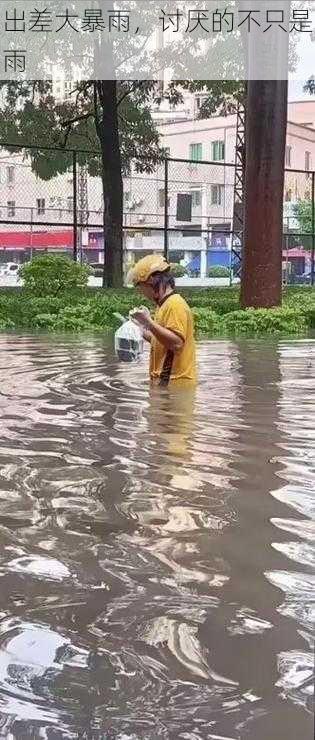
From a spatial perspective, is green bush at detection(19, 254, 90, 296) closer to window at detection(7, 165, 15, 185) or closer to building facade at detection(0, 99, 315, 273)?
building facade at detection(0, 99, 315, 273)

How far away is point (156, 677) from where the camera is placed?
102 inches

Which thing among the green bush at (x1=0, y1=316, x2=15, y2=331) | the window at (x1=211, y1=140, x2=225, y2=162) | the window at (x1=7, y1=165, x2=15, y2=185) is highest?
the window at (x1=211, y1=140, x2=225, y2=162)

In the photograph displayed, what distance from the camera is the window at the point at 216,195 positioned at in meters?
35.0

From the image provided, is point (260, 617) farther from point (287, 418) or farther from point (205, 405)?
point (205, 405)

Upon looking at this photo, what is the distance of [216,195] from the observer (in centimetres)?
3666

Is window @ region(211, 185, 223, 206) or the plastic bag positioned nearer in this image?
the plastic bag

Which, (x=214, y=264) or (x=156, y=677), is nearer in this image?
(x=156, y=677)

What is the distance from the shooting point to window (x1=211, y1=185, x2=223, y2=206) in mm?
34981

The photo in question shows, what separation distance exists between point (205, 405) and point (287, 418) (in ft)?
2.46

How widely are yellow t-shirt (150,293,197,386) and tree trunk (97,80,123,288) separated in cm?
1791

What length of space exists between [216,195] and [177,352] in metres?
29.9

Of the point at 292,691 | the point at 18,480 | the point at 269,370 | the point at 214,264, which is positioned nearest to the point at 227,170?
the point at 214,264

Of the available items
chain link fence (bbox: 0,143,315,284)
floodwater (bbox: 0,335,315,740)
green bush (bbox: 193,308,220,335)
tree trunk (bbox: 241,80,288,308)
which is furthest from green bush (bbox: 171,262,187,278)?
tree trunk (bbox: 241,80,288,308)

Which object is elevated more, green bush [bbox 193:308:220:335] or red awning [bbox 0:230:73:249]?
red awning [bbox 0:230:73:249]
